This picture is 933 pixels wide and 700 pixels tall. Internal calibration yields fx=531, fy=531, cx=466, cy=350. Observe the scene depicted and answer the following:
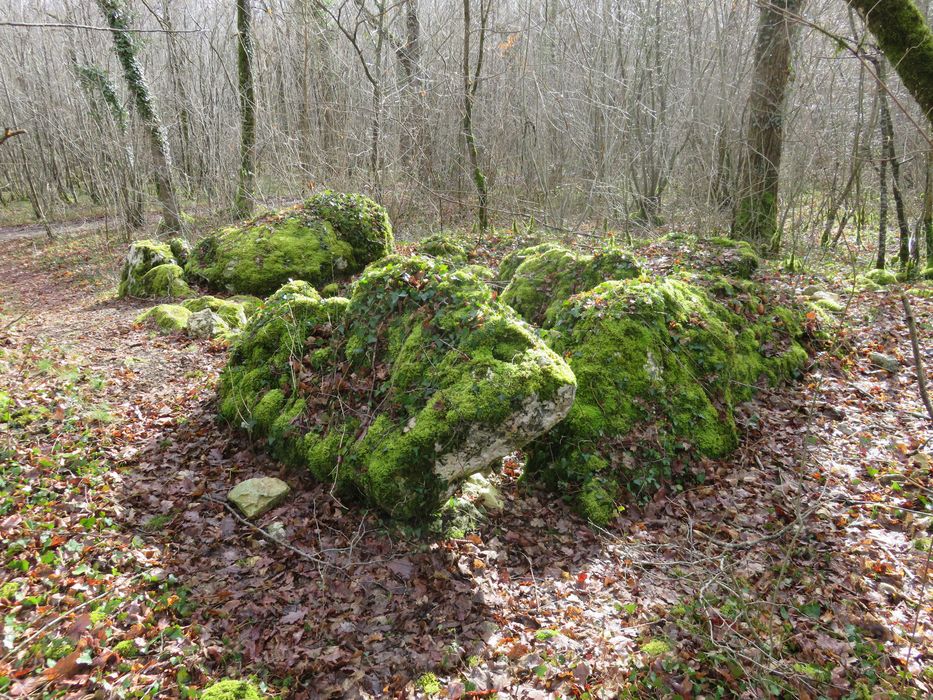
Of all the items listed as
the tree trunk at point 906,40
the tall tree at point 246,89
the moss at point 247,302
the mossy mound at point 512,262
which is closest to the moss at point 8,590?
the moss at point 247,302

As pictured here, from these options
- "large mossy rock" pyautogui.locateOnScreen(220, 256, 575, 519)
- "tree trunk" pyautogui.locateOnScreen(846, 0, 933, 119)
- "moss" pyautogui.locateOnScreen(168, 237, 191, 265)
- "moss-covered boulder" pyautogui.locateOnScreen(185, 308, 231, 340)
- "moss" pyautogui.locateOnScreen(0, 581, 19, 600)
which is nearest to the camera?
"moss" pyautogui.locateOnScreen(0, 581, 19, 600)

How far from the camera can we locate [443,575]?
4137mm

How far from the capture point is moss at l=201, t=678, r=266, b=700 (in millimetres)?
3086

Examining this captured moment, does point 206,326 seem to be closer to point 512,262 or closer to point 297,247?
point 297,247

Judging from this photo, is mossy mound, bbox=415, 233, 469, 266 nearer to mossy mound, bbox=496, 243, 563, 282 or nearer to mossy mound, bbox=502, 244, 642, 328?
mossy mound, bbox=496, 243, 563, 282

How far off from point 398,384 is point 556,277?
3.59m

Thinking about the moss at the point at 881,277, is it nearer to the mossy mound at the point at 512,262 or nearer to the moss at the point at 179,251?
the mossy mound at the point at 512,262

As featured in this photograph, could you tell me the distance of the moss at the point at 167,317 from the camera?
7.79m

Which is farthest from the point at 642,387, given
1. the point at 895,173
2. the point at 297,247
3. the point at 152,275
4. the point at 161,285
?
the point at 152,275

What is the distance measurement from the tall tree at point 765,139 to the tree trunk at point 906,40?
5851mm

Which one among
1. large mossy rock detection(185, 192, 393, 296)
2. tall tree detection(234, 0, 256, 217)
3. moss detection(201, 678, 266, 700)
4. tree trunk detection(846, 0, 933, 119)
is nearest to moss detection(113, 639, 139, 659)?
moss detection(201, 678, 266, 700)

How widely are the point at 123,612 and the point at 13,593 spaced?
0.65m

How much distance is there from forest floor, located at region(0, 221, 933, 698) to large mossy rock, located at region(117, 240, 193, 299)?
4.11m

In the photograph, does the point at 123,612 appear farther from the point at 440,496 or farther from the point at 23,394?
the point at 23,394
